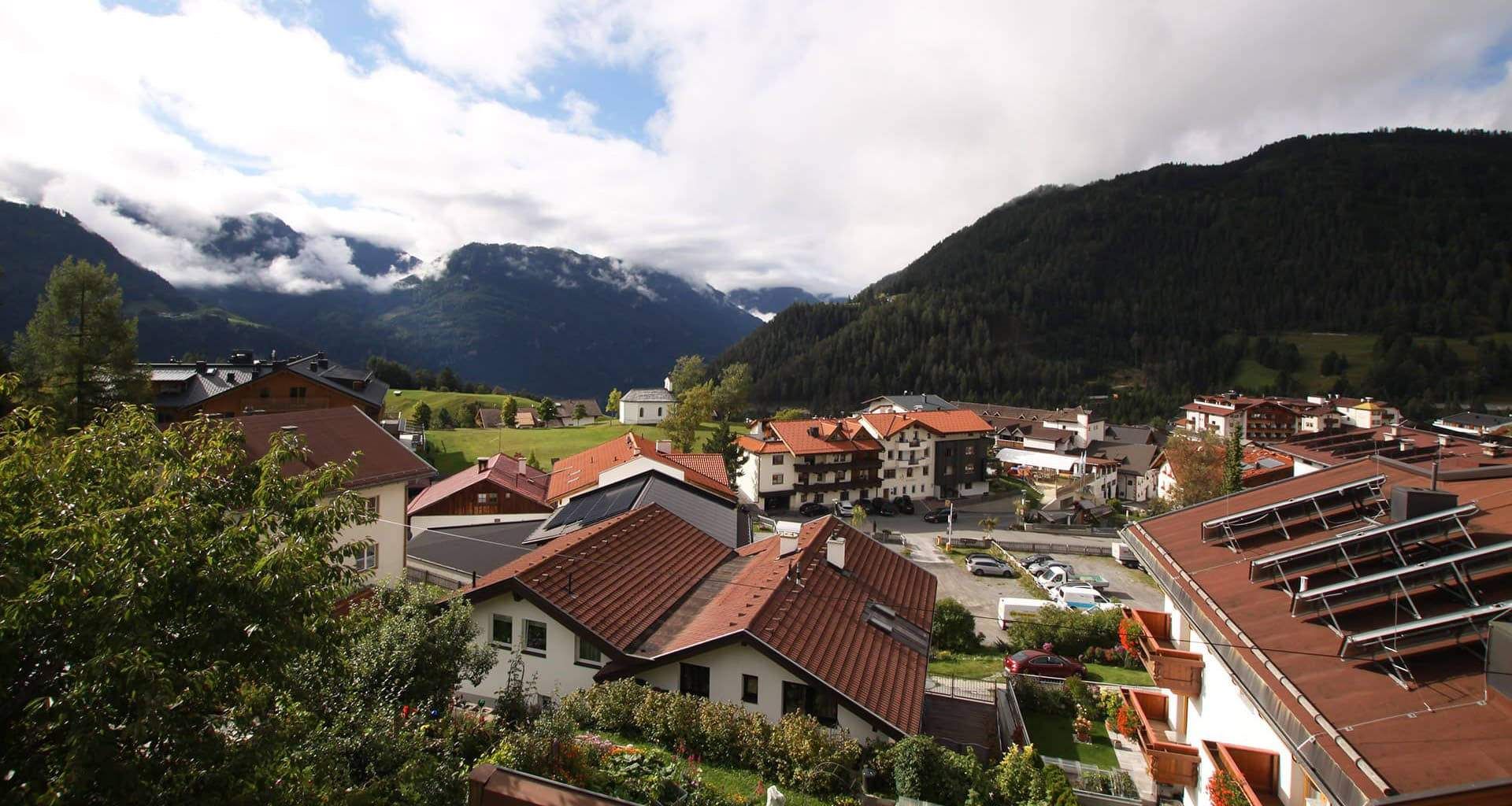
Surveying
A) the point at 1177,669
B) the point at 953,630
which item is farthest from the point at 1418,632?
the point at 953,630

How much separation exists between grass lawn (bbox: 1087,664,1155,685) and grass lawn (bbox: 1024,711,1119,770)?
14.8 feet

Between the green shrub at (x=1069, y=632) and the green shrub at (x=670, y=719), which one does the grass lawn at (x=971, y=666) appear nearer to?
the green shrub at (x=1069, y=632)

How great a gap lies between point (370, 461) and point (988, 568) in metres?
34.5

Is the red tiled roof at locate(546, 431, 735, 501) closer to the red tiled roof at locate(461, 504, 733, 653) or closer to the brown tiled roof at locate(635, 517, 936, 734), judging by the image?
the red tiled roof at locate(461, 504, 733, 653)

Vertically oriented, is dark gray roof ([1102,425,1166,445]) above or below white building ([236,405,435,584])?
below

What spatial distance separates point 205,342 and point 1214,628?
24500 cm

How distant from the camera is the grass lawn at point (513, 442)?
63.7 meters

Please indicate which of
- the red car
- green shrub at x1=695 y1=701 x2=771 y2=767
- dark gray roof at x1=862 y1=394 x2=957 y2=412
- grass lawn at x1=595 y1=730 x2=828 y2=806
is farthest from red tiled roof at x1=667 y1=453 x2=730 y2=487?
dark gray roof at x1=862 y1=394 x2=957 y2=412

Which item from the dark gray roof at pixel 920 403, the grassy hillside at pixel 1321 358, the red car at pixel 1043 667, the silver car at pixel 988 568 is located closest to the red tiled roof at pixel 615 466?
the silver car at pixel 988 568

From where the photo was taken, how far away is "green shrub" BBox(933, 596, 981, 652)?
2736cm

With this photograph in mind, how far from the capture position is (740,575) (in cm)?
2052

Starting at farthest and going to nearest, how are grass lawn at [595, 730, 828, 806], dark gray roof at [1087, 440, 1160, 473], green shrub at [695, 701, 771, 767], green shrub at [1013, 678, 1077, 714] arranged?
1. dark gray roof at [1087, 440, 1160, 473]
2. green shrub at [1013, 678, 1077, 714]
3. green shrub at [695, 701, 771, 767]
4. grass lawn at [595, 730, 828, 806]

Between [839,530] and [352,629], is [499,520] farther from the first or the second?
→ [352,629]

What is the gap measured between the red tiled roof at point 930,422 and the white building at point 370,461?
50.4 meters
